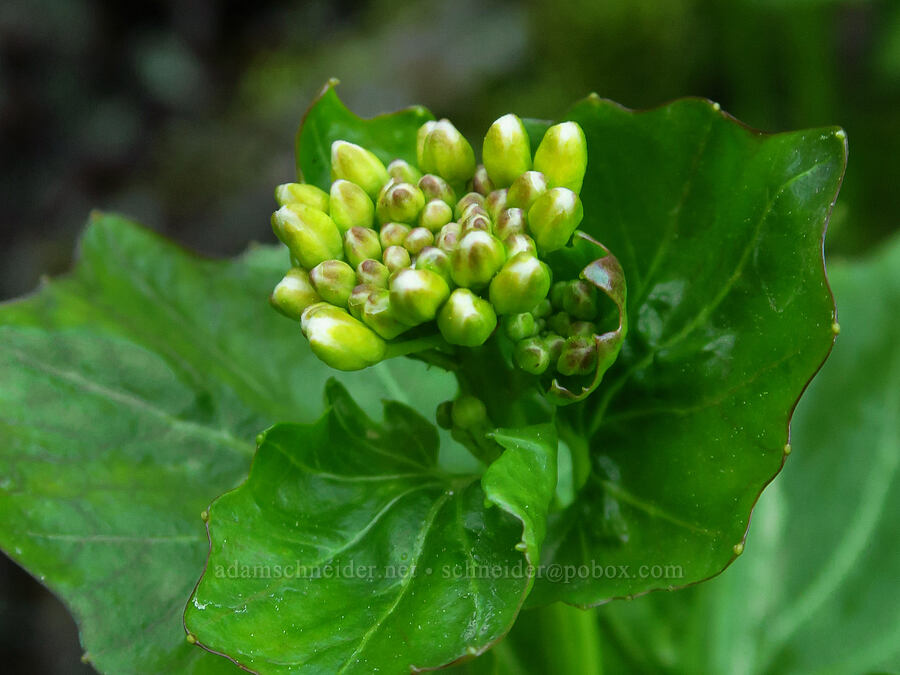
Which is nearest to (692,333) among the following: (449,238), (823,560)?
(449,238)

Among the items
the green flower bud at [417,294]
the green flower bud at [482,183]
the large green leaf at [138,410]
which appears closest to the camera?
the green flower bud at [417,294]

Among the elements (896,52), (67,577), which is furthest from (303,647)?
(896,52)

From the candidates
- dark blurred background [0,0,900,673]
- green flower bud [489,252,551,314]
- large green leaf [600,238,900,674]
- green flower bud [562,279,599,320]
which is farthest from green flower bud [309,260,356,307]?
dark blurred background [0,0,900,673]

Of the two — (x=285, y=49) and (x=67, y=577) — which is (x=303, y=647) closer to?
(x=67, y=577)

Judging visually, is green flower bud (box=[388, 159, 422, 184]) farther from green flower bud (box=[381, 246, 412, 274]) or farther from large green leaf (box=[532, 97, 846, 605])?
large green leaf (box=[532, 97, 846, 605])

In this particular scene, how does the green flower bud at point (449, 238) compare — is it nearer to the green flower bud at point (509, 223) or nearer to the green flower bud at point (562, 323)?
the green flower bud at point (509, 223)

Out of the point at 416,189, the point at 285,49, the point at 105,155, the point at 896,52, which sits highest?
the point at 416,189

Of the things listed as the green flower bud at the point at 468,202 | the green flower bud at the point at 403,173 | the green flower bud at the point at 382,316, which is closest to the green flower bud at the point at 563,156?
the green flower bud at the point at 468,202
